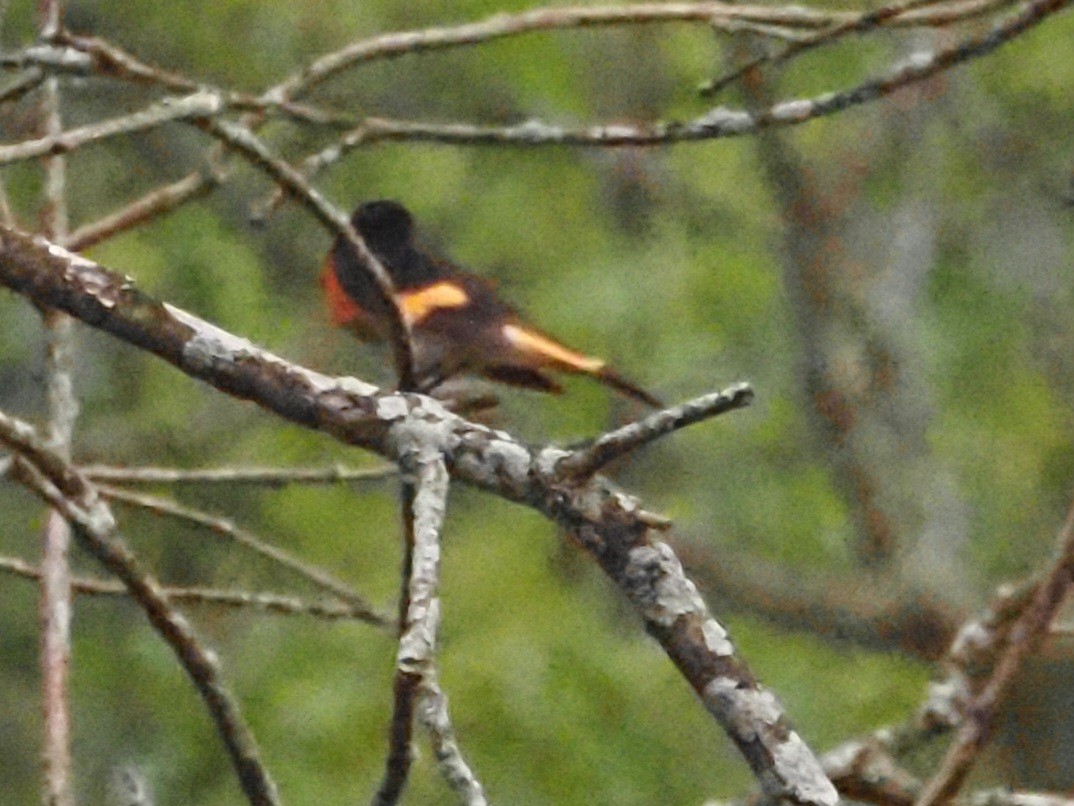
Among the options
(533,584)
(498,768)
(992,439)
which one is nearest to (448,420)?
(498,768)

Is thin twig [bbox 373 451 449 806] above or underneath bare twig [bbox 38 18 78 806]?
underneath

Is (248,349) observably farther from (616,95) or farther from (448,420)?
(616,95)

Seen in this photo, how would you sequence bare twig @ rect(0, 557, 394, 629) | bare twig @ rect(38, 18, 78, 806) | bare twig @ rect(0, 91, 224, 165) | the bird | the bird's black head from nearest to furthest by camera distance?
bare twig @ rect(0, 91, 224, 165), bare twig @ rect(38, 18, 78, 806), bare twig @ rect(0, 557, 394, 629), the bird, the bird's black head

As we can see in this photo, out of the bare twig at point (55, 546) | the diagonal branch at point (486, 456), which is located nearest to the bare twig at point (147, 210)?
the bare twig at point (55, 546)

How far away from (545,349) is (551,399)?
2287 millimetres

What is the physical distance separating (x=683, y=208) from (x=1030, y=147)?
120 cm

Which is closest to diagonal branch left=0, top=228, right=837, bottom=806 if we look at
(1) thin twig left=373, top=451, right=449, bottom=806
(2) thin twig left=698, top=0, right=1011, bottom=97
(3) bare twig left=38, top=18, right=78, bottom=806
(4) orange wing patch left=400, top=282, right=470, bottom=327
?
(1) thin twig left=373, top=451, right=449, bottom=806

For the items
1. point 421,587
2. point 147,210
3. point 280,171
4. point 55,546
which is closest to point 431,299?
point 147,210

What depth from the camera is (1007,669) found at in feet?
6.61

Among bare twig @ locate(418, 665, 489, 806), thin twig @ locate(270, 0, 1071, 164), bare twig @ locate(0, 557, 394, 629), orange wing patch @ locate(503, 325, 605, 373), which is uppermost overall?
orange wing patch @ locate(503, 325, 605, 373)

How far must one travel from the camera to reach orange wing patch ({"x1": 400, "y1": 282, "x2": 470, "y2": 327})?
4.77 metres

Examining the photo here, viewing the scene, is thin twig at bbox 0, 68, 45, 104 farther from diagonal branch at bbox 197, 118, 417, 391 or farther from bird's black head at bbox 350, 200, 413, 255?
bird's black head at bbox 350, 200, 413, 255

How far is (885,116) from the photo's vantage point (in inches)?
323

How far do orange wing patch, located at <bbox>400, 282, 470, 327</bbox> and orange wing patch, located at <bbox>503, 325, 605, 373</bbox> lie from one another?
127 millimetres
